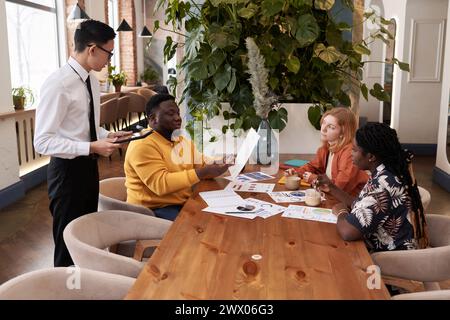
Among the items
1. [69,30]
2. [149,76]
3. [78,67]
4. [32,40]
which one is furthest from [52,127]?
[149,76]

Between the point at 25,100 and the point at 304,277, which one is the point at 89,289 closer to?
the point at 304,277

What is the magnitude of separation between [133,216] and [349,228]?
106cm

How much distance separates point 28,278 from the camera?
61.4 inches

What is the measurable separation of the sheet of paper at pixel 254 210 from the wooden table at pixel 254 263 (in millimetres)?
56

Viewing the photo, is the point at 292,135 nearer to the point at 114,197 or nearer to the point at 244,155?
the point at 244,155

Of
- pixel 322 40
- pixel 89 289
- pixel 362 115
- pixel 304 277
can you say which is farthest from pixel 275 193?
pixel 362 115

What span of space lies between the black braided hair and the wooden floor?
0.49 meters

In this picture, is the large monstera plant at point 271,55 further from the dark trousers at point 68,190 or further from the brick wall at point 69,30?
the brick wall at point 69,30

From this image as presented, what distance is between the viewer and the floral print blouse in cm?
196

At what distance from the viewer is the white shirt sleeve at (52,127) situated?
2.60 metres

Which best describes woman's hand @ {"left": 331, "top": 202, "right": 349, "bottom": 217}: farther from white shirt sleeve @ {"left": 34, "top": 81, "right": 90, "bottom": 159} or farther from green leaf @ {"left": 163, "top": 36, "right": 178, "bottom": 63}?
green leaf @ {"left": 163, "top": 36, "right": 178, "bottom": 63}

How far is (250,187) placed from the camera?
276 cm

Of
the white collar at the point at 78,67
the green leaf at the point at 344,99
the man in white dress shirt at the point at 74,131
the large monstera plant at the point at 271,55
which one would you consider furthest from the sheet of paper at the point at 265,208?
the green leaf at the point at 344,99

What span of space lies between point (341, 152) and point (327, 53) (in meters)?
1.04
